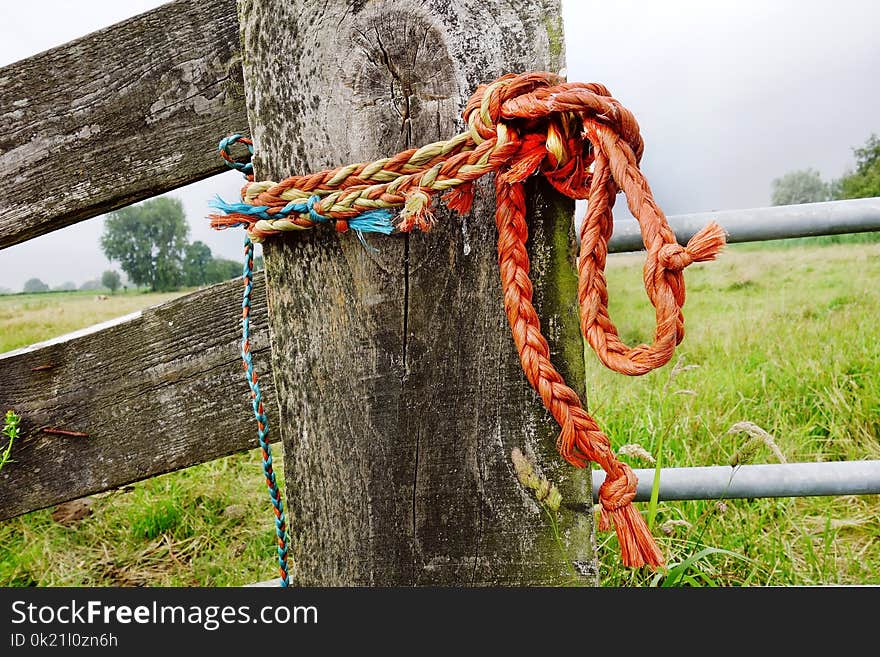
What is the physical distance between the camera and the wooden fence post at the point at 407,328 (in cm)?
73

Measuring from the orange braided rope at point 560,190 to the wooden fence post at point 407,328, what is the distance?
0.12 ft

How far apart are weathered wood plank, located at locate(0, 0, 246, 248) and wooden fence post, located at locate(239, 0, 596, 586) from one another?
22 centimetres

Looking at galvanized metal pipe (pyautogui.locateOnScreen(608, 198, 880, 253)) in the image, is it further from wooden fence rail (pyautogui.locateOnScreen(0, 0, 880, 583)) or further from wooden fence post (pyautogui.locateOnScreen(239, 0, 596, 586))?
wooden fence post (pyautogui.locateOnScreen(239, 0, 596, 586))

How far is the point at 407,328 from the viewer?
0.77 m

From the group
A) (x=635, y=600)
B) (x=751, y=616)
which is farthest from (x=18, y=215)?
(x=751, y=616)

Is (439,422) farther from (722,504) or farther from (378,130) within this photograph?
(722,504)

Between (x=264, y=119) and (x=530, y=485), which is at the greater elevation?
(x=264, y=119)

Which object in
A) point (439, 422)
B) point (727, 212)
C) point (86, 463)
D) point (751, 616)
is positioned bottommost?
point (751, 616)

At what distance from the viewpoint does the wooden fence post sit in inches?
28.7

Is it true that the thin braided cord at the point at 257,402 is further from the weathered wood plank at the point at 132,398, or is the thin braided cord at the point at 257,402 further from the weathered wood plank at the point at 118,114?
the weathered wood plank at the point at 118,114

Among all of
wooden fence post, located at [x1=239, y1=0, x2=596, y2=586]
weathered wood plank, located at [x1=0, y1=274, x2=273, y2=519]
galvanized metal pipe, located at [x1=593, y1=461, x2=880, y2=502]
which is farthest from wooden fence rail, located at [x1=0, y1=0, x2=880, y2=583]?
galvanized metal pipe, located at [x1=593, y1=461, x2=880, y2=502]

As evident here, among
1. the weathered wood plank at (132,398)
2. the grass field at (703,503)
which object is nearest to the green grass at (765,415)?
the grass field at (703,503)

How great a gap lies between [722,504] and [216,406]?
1148 millimetres

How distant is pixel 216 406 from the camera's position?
1.06 metres
